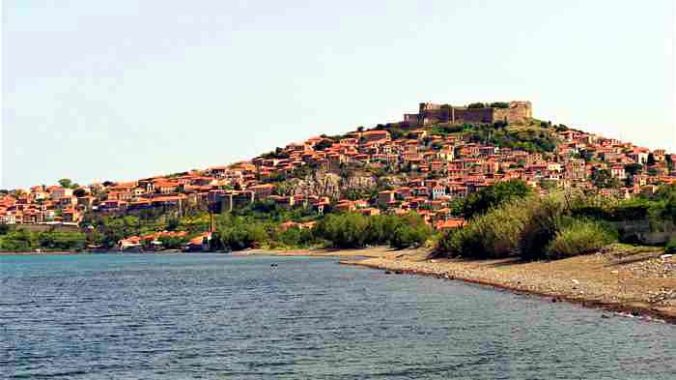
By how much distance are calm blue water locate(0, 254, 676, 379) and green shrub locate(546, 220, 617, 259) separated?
5.77 m

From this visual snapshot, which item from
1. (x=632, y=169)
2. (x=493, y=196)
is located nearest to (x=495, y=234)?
(x=493, y=196)

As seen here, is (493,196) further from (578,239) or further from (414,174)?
(414,174)

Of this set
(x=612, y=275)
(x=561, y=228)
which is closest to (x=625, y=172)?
(x=561, y=228)

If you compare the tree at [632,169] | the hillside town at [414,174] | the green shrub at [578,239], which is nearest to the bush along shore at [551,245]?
the green shrub at [578,239]

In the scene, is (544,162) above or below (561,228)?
above

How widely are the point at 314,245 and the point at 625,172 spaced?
6979 cm

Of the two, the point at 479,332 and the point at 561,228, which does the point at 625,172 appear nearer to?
the point at 561,228

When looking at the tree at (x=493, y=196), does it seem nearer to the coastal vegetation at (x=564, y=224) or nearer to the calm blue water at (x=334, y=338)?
the coastal vegetation at (x=564, y=224)

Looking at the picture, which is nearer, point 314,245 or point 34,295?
point 34,295

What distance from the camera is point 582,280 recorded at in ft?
130

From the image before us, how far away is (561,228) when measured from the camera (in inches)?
1997

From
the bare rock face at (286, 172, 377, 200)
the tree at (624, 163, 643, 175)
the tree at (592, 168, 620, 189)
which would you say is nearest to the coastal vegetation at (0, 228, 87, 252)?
the bare rock face at (286, 172, 377, 200)

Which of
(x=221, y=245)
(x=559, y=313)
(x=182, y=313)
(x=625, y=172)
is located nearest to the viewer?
(x=559, y=313)

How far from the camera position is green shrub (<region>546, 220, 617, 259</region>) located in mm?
48156
